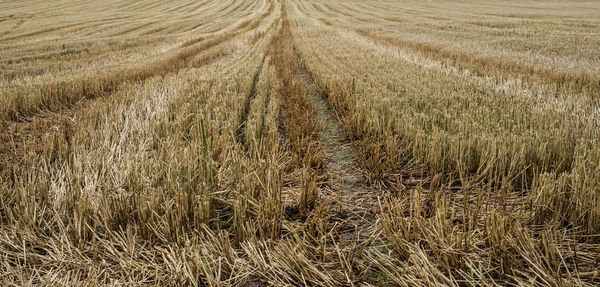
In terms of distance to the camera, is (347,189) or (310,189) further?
(347,189)

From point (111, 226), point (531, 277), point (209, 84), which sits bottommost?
point (531, 277)

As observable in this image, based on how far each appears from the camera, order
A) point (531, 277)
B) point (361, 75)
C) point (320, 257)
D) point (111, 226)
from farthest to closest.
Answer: point (361, 75) < point (111, 226) < point (320, 257) < point (531, 277)

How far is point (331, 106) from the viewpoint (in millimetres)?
5297

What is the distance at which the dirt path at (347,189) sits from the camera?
7.29 ft

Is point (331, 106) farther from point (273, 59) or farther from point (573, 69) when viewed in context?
point (573, 69)

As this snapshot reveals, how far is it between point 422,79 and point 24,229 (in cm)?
581

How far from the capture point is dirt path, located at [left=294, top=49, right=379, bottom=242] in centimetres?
222

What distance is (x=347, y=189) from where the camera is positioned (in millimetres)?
2758

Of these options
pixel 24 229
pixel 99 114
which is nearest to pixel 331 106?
pixel 99 114

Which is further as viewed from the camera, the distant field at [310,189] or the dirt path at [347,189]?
the dirt path at [347,189]

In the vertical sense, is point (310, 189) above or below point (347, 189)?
above

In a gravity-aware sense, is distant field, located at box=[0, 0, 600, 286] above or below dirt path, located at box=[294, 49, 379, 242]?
above

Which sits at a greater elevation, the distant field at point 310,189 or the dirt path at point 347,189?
the distant field at point 310,189

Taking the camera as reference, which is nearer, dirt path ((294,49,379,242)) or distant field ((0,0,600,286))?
distant field ((0,0,600,286))
